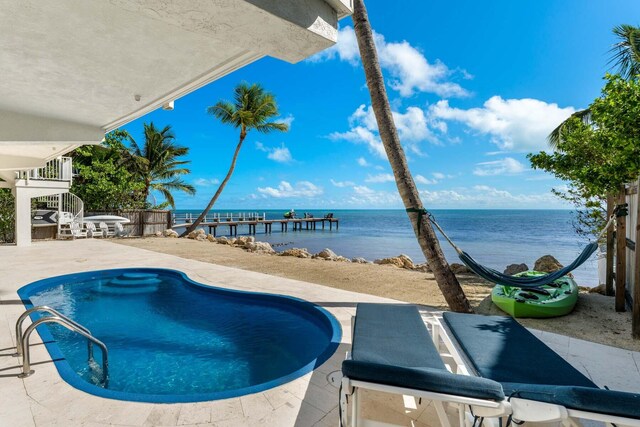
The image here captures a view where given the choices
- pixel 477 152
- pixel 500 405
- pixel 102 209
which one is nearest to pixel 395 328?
pixel 500 405

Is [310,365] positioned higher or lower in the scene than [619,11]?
lower

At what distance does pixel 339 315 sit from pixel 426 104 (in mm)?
19773

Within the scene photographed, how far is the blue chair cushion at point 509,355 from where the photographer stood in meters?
1.87

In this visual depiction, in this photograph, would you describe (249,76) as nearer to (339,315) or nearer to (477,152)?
(339,315)

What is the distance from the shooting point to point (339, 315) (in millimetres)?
4203

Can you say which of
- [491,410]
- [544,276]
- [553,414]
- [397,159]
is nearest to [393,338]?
[491,410]

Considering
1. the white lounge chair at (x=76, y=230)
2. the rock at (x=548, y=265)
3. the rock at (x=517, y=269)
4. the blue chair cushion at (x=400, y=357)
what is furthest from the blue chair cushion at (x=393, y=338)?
the white lounge chair at (x=76, y=230)

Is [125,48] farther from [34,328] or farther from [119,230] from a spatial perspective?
[119,230]

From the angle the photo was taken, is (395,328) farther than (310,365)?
No

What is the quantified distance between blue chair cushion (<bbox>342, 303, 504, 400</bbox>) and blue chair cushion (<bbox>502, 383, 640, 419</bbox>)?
220mm

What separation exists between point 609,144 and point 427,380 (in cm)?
389

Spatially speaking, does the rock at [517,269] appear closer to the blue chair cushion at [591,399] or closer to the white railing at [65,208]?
the blue chair cushion at [591,399]

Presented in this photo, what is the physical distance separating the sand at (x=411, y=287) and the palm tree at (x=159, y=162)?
26.9ft

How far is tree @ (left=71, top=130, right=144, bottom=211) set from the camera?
14641mm
